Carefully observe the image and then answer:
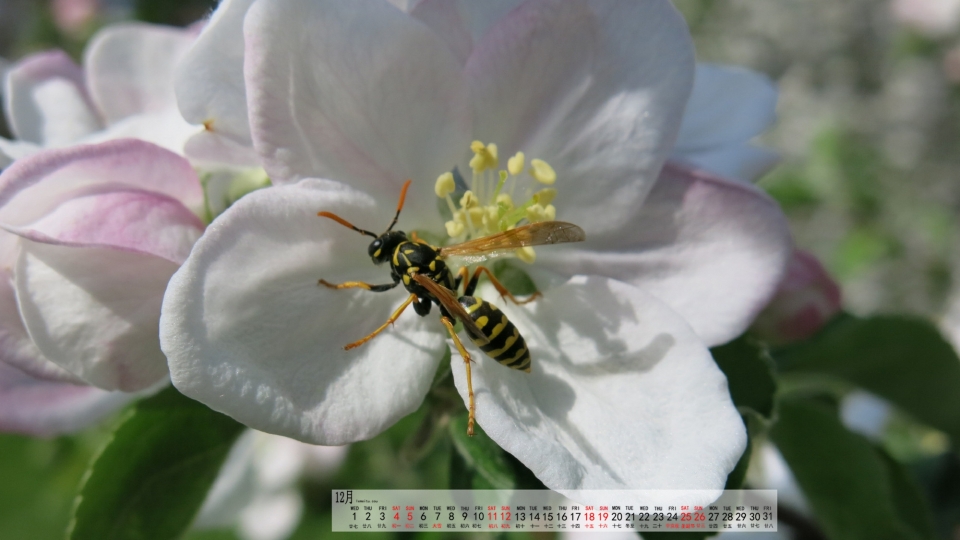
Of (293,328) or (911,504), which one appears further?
(911,504)

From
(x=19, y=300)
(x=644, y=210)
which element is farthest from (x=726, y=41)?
(x=19, y=300)

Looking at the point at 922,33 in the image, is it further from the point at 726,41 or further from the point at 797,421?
the point at 797,421

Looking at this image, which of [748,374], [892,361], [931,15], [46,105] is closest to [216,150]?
[46,105]

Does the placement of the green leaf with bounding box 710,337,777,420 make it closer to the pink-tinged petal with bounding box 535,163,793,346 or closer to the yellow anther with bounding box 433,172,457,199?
the pink-tinged petal with bounding box 535,163,793,346

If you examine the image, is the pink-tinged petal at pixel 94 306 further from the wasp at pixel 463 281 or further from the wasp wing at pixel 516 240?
the wasp wing at pixel 516 240

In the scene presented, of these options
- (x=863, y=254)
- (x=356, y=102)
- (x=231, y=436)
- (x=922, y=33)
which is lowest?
(x=863, y=254)

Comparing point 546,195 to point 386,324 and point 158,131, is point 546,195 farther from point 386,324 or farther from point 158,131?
point 158,131
